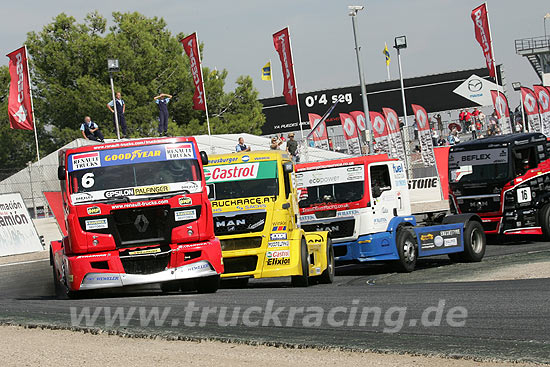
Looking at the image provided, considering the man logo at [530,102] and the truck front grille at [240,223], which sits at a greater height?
the man logo at [530,102]

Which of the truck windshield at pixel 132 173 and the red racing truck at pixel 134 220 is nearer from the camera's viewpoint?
the red racing truck at pixel 134 220

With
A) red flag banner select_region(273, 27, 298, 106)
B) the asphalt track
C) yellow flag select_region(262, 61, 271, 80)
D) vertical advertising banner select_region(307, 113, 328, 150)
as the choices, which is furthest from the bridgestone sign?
yellow flag select_region(262, 61, 271, 80)

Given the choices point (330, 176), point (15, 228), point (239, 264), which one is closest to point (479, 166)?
point (330, 176)

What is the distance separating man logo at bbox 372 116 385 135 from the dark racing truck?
2316 cm

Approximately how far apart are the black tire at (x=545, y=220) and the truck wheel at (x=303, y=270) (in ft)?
27.3

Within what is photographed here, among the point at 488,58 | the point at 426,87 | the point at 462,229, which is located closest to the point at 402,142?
the point at 488,58

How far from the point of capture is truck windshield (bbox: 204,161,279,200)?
1473 cm

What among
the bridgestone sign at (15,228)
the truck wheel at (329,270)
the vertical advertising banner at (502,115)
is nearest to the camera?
the truck wheel at (329,270)

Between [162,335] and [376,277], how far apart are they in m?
8.33

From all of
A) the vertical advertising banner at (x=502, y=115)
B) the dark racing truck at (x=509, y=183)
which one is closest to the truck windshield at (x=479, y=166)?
the dark racing truck at (x=509, y=183)

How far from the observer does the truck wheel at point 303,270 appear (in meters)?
14.7

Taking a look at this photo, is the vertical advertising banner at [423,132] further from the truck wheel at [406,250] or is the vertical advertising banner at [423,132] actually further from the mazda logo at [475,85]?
the mazda logo at [475,85]

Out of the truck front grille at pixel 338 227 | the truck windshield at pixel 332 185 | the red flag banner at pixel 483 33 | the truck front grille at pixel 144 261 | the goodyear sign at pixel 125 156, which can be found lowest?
the truck front grille at pixel 338 227

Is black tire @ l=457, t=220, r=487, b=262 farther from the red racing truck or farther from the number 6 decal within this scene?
the number 6 decal
